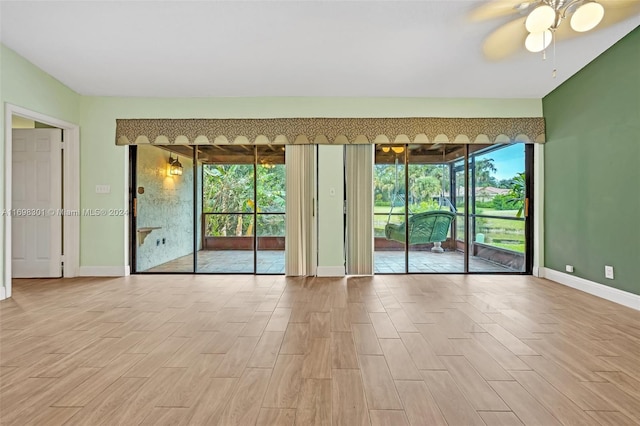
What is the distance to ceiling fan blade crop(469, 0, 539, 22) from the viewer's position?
3031mm

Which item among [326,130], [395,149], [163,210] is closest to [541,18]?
[395,149]

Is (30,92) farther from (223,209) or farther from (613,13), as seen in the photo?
(613,13)

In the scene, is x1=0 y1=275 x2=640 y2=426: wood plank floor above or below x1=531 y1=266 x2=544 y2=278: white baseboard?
below

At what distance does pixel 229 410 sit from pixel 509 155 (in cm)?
536

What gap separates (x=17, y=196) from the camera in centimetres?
468

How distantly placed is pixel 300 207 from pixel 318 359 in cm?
295

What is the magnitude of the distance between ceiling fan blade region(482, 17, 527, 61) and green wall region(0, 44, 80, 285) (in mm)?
5228

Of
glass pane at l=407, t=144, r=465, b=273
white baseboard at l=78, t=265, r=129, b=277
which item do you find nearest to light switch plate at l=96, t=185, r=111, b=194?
white baseboard at l=78, t=265, r=129, b=277

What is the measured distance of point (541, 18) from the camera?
2652 mm

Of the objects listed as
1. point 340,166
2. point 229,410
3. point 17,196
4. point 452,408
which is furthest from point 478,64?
point 17,196

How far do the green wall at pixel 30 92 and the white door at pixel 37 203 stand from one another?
45cm

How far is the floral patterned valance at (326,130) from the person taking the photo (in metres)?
4.89

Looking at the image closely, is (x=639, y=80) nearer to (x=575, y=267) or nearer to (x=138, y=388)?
(x=575, y=267)

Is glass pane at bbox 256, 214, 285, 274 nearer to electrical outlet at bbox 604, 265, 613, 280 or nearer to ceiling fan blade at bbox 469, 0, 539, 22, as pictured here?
ceiling fan blade at bbox 469, 0, 539, 22
